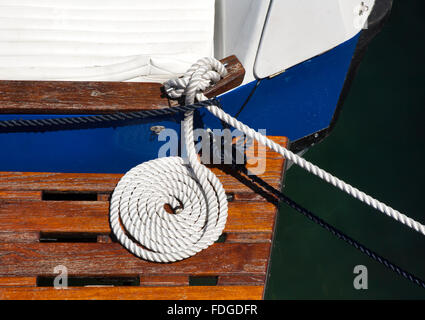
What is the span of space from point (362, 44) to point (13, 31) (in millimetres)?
1513

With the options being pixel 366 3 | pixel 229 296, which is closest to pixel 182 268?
pixel 229 296

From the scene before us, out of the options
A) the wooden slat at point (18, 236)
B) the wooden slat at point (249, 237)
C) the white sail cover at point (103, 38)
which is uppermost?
the white sail cover at point (103, 38)

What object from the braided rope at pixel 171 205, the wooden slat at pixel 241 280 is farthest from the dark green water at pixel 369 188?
the braided rope at pixel 171 205

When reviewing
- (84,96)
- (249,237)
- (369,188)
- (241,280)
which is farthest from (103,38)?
(369,188)

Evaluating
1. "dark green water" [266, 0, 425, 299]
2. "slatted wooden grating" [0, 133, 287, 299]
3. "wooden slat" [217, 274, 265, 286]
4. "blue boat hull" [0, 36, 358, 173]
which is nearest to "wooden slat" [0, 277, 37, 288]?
"slatted wooden grating" [0, 133, 287, 299]

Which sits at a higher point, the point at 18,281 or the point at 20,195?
the point at 20,195

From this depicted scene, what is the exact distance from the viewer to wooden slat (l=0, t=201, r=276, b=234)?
1.89 meters

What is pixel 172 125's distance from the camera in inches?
70.6

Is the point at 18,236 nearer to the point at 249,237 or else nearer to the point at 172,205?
the point at 172,205

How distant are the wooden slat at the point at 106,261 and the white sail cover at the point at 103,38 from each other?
0.69 metres

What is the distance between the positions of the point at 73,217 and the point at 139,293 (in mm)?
418

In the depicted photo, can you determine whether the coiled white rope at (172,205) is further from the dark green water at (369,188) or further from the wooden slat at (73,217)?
the dark green water at (369,188)

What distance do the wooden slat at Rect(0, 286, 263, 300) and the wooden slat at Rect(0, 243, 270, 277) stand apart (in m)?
0.06

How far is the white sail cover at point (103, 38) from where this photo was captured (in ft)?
6.12
